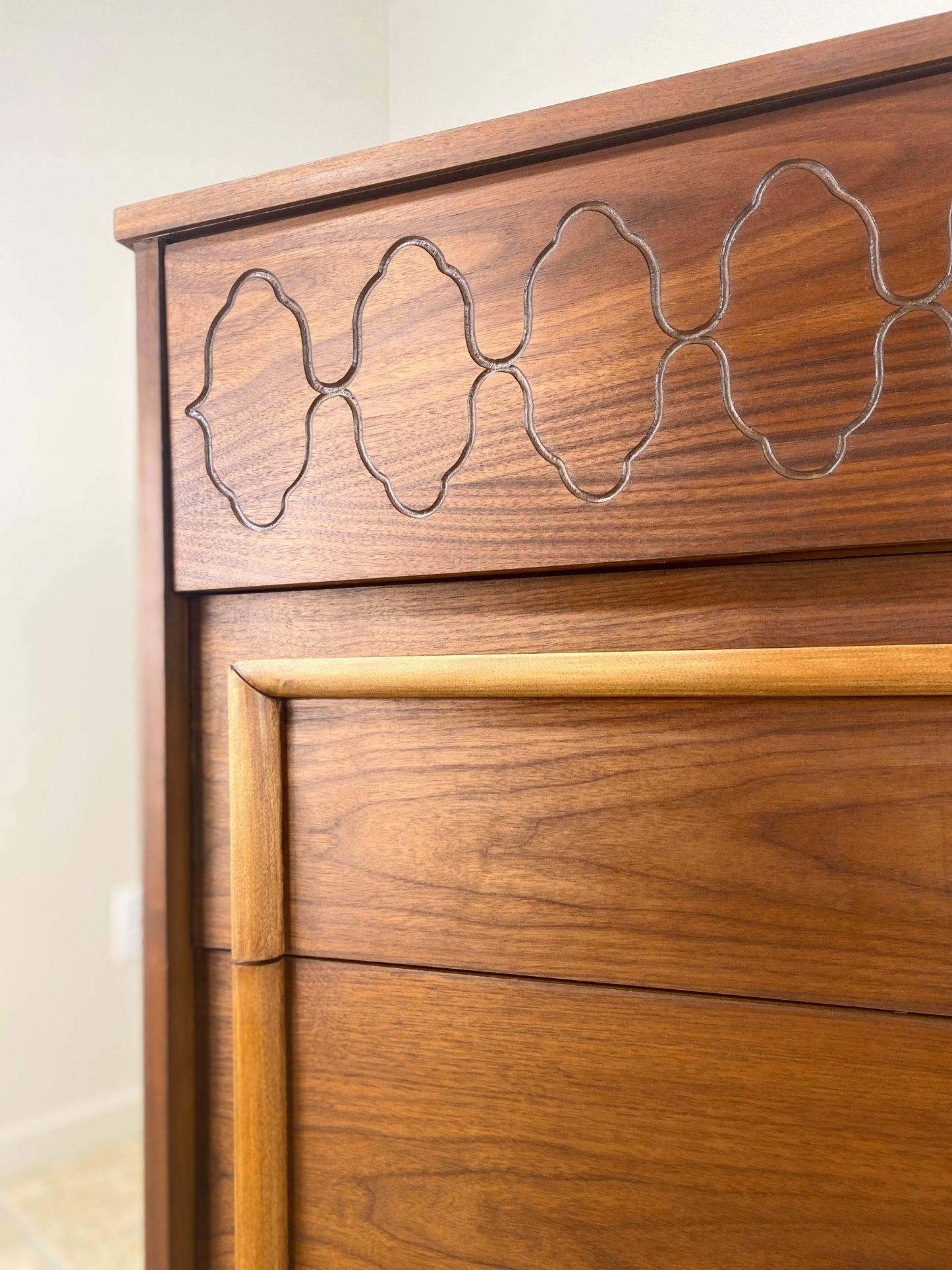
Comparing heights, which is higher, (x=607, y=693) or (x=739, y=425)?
(x=739, y=425)

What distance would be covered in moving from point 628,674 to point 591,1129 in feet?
0.82

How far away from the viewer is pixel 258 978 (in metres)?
0.58

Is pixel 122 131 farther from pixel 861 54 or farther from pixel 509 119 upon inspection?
pixel 861 54

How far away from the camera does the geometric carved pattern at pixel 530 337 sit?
45 cm

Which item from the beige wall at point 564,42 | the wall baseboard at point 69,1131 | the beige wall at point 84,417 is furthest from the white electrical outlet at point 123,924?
the beige wall at point 564,42

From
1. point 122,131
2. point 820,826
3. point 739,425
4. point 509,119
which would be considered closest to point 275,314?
point 509,119

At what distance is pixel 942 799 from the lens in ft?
1.51

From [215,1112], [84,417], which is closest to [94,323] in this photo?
[84,417]

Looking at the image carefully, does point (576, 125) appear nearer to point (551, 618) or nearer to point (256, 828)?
point (551, 618)

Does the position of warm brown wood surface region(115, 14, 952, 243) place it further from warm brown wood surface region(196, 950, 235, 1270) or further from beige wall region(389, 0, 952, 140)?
beige wall region(389, 0, 952, 140)

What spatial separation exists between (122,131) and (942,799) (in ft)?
4.74

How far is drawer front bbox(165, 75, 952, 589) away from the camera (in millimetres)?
452

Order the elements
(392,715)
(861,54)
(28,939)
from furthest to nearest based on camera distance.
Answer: (28,939)
(392,715)
(861,54)

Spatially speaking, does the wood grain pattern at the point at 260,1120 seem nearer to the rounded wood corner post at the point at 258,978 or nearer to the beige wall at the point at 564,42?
the rounded wood corner post at the point at 258,978
